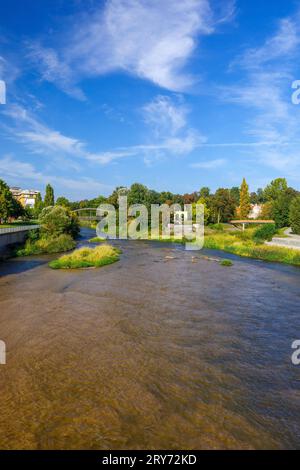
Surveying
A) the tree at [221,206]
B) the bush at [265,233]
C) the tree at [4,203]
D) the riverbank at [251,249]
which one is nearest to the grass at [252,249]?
the riverbank at [251,249]

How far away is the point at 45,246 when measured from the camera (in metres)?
38.2

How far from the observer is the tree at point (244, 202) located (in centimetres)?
9369

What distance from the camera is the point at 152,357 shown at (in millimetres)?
11445

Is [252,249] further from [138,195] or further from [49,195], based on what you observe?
[49,195]

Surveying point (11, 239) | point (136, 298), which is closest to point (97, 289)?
point (136, 298)

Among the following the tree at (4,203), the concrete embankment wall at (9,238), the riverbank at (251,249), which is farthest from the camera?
the tree at (4,203)

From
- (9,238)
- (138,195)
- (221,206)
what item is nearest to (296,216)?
(221,206)

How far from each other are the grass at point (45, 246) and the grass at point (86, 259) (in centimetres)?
692

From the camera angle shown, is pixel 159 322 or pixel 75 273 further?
pixel 75 273

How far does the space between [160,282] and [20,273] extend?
12.2 meters

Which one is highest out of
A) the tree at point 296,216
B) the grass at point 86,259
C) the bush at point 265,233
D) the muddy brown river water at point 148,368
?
the tree at point 296,216

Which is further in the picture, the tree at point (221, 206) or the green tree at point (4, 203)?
the tree at point (221, 206)

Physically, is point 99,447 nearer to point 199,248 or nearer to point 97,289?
point 97,289

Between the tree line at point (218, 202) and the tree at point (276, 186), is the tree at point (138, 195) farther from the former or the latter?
the tree at point (276, 186)
